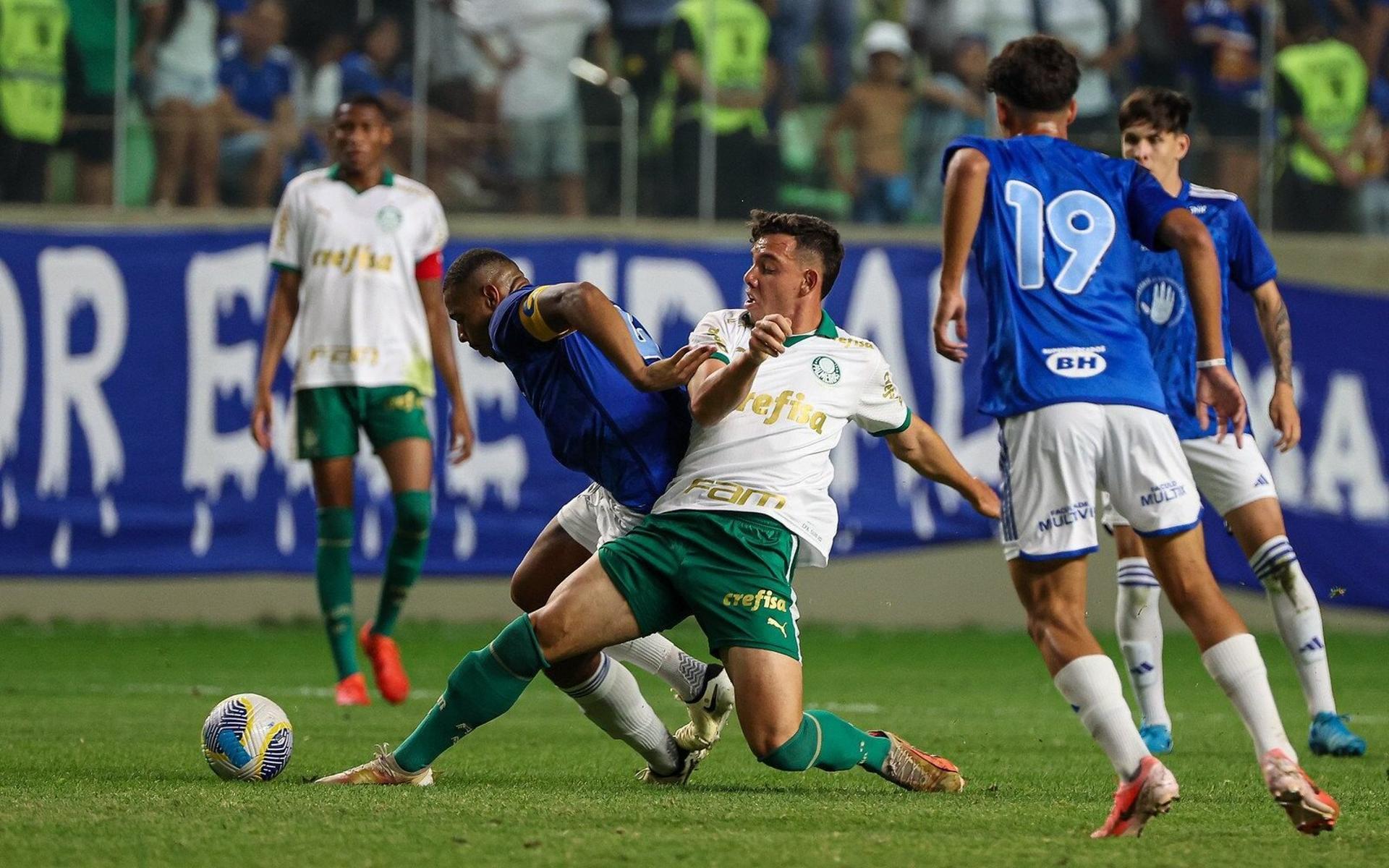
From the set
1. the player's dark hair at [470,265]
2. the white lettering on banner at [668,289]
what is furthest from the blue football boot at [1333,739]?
the white lettering on banner at [668,289]

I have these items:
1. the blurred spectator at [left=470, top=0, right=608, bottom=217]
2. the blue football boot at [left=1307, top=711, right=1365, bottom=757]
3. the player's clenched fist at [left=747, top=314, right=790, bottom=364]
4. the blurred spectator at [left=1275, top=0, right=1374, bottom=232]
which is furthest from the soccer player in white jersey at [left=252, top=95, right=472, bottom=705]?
the blurred spectator at [left=1275, top=0, right=1374, bottom=232]

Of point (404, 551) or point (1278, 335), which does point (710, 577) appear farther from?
point (404, 551)

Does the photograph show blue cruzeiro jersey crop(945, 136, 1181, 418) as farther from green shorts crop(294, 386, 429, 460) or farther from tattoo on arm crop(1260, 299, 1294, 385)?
green shorts crop(294, 386, 429, 460)

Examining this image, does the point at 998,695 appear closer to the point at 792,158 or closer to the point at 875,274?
the point at 875,274

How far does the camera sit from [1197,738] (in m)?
6.83

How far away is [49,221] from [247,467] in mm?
2030

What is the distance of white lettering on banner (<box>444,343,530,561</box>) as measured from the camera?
11695mm

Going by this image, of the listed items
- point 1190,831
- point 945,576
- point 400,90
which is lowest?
point 945,576

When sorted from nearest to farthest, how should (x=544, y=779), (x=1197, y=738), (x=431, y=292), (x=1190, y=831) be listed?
(x=1190, y=831), (x=544, y=779), (x=1197, y=738), (x=431, y=292)

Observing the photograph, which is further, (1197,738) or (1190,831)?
(1197,738)

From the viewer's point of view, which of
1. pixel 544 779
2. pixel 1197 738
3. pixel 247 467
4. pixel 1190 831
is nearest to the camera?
pixel 1190 831

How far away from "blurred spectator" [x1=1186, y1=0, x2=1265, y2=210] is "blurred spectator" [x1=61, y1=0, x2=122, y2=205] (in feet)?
22.6

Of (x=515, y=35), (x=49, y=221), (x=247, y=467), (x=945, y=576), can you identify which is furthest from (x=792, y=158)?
(x=49, y=221)

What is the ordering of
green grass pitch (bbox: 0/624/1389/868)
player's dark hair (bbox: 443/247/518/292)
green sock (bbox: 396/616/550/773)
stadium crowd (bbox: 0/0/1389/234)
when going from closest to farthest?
green grass pitch (bbox: 0/624/1389/868) < green sock (bbox: 396/616/550/773) < player's dark hair (bbox: 443/247/518/292) < stadium crowd (bbox: 0/0/1389/234)
